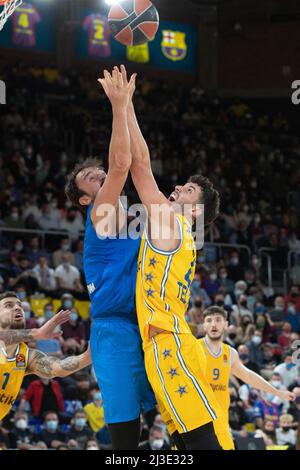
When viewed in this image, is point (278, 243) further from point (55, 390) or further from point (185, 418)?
point (185, 418)

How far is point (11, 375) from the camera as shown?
23.0 feet

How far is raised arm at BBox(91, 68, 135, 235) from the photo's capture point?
17.4 feet

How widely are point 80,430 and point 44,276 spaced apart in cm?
339

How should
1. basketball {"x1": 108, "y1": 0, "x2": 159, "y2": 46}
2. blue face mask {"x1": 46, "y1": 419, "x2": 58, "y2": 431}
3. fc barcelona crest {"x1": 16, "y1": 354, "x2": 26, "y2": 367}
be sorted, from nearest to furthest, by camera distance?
basketball {"x1": 108, "y1": 0, "x2": 159, "y2": 46} < fc barcelona crest {"x1": 16, "y1": 354, "x2": 26, "y2": 367} < blue face mask {"x1": 46, "y1": 419, "x2": 58, "y2": 431}

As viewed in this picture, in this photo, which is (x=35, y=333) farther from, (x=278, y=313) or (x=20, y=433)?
(x=278, y=313)

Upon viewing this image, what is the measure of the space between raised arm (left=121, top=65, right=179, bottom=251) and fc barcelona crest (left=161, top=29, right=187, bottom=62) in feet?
69.9

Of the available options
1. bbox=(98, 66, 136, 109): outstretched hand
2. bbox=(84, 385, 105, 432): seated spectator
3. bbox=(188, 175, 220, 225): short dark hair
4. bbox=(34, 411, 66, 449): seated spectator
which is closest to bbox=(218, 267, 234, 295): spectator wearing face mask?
bbox=(84, 385, 105, 432): seated spectator

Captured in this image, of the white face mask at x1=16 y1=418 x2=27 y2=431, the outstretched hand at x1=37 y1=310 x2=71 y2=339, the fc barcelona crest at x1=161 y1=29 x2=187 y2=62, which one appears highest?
the fc barcelona crest at x1=161 y1=29 x2=187 y2=62

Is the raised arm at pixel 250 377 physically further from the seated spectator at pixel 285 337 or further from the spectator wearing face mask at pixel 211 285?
the spectator wearing face mask at pixel 211 285

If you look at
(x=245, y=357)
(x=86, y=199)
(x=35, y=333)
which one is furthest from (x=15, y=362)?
(x=245, y=357)

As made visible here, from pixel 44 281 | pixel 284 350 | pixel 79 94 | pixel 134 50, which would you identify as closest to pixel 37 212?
pixel 44 281

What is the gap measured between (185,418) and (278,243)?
15.0 meters

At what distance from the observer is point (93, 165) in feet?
19.1

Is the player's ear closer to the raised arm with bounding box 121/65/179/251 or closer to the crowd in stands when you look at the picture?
the raised arm with bounding box 121/65/179/251
